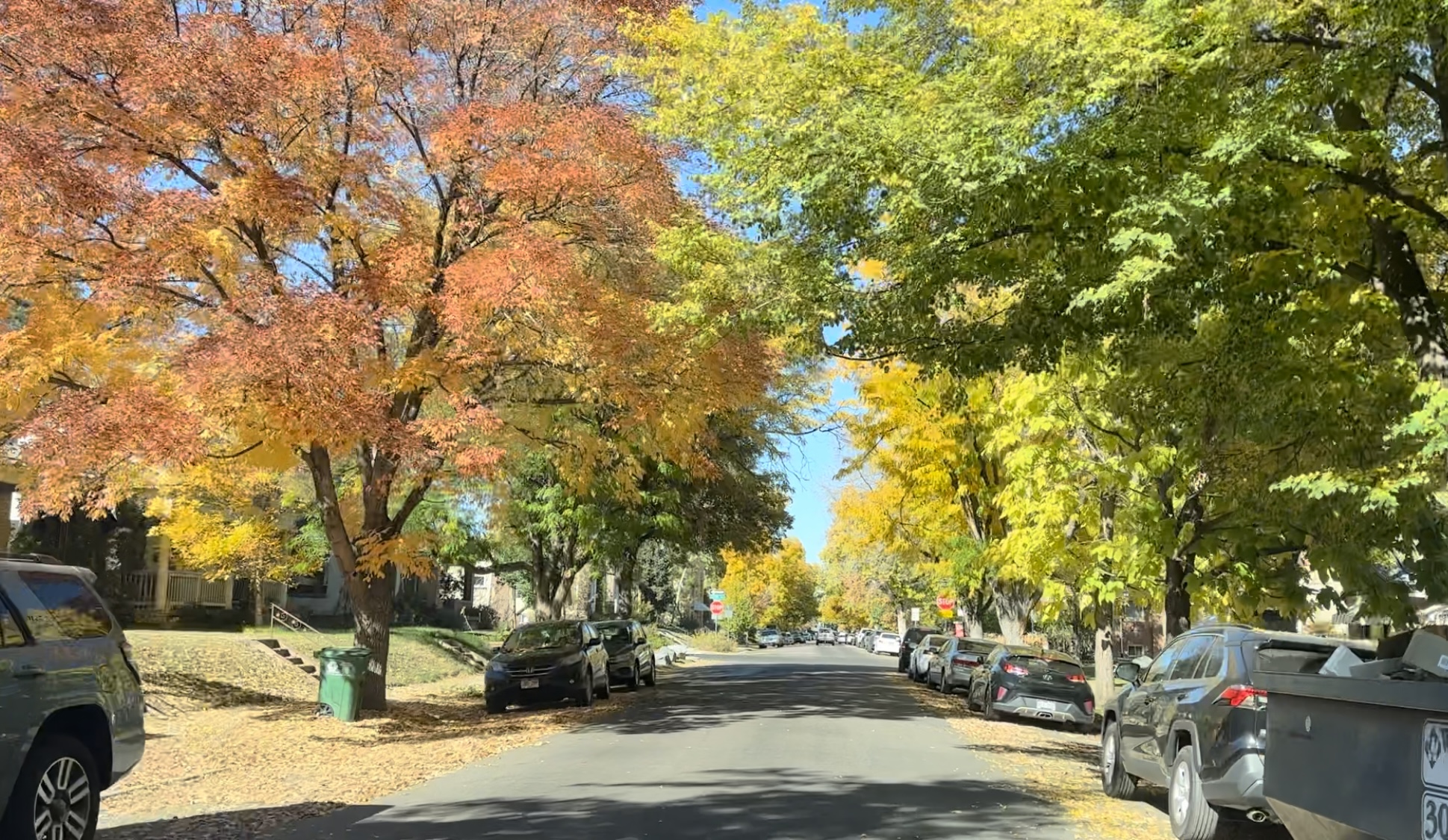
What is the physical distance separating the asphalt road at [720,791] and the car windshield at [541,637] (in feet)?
9.55

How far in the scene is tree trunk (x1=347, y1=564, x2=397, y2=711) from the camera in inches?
651

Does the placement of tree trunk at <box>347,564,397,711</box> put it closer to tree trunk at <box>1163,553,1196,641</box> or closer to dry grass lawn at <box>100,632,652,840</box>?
dry grass lawn at <box>100,632,652,840</box>

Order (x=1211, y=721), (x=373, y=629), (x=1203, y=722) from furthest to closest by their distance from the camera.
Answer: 1. (x=373, y=629)
2. (x=1203, y=722)
3. (x=1211, y=721)

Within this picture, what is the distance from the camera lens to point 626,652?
24.6 meters

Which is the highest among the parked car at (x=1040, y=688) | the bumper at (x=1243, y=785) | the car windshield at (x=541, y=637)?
the car windshield at (x=541, y=637)

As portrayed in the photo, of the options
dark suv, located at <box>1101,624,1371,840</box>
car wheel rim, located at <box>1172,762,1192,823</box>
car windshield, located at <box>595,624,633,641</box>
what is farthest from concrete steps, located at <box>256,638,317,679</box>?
car wheel rim, located at <box>1172,762,1192,823</box>

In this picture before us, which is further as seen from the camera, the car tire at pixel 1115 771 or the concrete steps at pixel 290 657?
the concrete steps at pixel 290 657

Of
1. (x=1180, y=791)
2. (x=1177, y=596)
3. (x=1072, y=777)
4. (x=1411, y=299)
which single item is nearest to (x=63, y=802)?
(x=1180, y=791)

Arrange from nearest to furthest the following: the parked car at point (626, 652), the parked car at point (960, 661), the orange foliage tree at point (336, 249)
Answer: the orange foliage tree at point (336, 249)
the parked car at point (626, 652)
the parked car at point (960, 661)

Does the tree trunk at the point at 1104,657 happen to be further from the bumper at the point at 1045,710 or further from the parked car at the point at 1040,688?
the bumper at the point at 1045,710

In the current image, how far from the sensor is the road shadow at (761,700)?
16969 millimetres

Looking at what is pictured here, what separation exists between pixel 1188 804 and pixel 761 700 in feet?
44.0

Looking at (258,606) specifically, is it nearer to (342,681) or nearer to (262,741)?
(342,681)

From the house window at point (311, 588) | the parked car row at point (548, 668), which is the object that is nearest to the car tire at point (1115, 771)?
the parked car row at point (548, 668)
